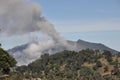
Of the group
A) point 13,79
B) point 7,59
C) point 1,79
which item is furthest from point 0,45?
point 13,79

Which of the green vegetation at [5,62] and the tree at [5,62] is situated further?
the tree at [5,62]

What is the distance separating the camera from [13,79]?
6419cm

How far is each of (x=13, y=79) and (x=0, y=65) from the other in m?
48.4

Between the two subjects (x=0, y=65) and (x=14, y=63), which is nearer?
(x=0, y=65)

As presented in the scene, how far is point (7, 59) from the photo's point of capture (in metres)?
119

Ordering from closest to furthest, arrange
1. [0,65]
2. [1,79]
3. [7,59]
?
[1,79]
[0,65]
[7,59]

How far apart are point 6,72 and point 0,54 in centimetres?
608

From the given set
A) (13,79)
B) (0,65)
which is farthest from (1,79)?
(0,65)

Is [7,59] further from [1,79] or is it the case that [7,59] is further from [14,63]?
[1,79]

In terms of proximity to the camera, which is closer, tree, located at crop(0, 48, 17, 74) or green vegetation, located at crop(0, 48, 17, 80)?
green vegetation, located at crop(0, 48, 17, 80)

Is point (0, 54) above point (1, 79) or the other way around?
above

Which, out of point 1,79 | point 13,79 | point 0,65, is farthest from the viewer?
point 0,65

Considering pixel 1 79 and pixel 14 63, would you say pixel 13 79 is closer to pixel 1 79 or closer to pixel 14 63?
pixel 1 79

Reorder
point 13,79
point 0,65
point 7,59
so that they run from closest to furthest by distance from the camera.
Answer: point 13,79
point 0,65
point 7,59
